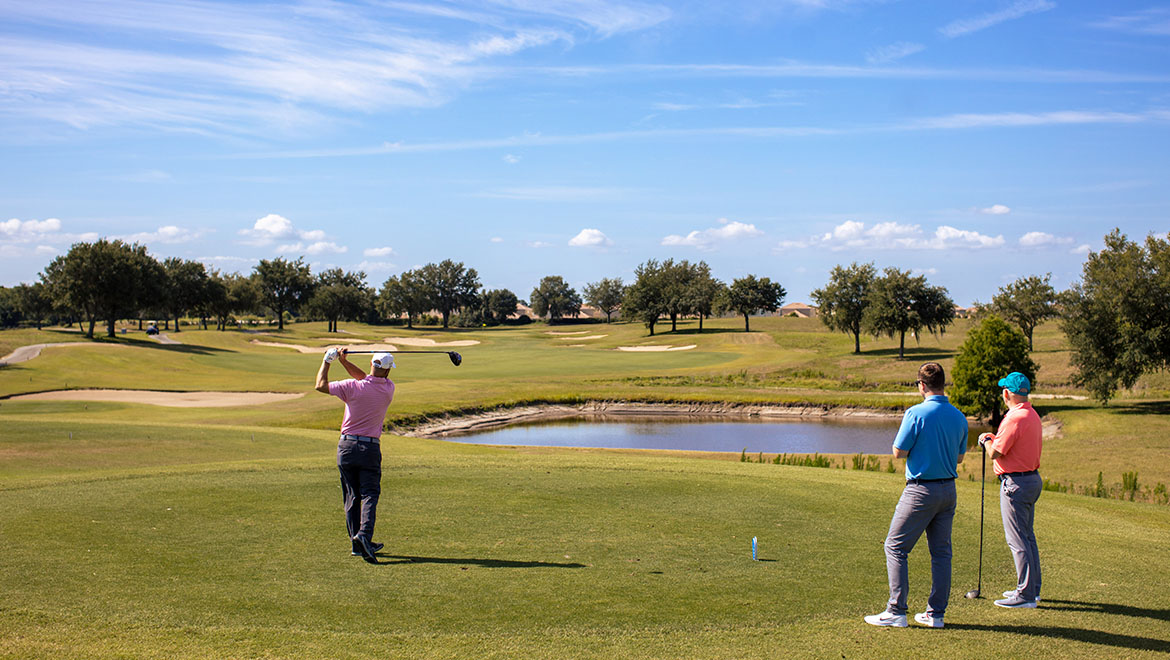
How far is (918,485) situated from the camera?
25.3ft

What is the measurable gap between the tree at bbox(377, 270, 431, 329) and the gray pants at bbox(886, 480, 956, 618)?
521 ft

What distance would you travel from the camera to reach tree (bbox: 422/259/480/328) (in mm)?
167750

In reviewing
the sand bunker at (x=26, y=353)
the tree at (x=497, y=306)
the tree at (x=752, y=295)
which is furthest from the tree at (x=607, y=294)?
the sand bunker at (x=26, y=353)

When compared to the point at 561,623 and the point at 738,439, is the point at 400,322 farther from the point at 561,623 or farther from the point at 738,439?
the point at 561,623

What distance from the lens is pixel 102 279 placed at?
72812 mm

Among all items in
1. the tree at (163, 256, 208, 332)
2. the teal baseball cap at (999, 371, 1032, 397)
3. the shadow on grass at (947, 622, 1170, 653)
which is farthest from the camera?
the tree at (163, 256, 208, 332)

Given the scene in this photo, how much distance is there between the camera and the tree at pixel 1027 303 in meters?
68.2

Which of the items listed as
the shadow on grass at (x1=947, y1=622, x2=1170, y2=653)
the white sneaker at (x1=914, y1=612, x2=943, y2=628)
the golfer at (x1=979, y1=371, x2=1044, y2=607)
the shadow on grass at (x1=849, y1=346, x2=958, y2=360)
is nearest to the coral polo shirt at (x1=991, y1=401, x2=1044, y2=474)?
the golfer at (x1=979, y1=371, x2=1044, y2=607)

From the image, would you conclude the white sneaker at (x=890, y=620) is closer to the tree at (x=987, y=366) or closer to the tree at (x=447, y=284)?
the tree at (x=987, y=366)

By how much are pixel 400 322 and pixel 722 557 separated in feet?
542

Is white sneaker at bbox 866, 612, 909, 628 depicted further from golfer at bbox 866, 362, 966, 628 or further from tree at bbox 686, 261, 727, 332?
tree at bbox 686, 261, 727, 332

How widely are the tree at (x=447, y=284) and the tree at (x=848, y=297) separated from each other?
3930 inches

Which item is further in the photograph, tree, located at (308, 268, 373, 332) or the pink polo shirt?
tree, located at (308, 268, 373, 332)

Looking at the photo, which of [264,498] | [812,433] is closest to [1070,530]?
[264,498]
